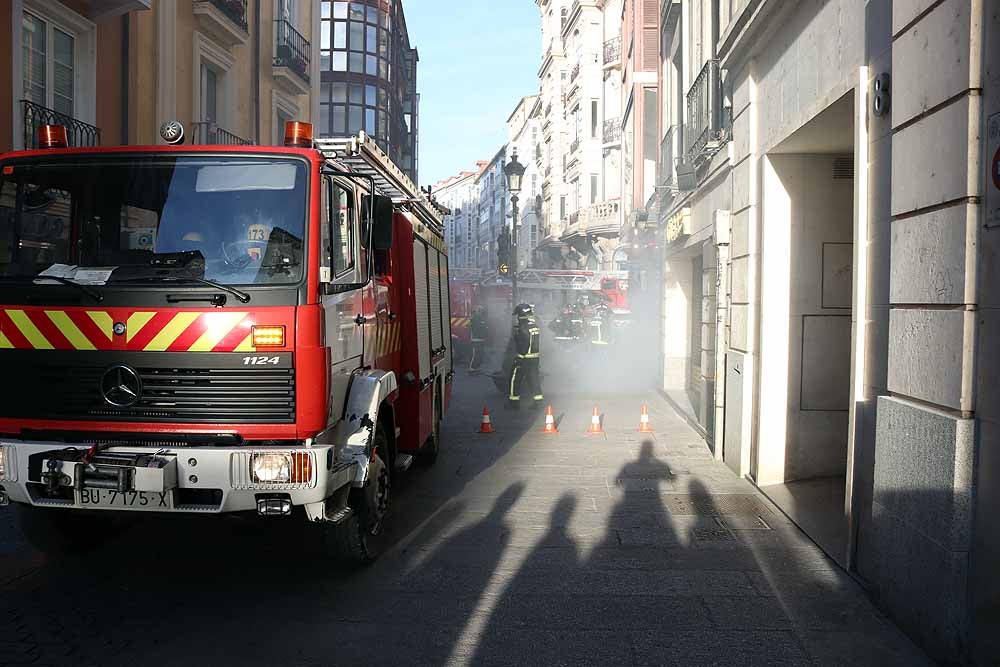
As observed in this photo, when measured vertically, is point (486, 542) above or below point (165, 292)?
below

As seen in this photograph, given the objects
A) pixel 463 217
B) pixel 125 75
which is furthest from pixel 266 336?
pixel 463 217

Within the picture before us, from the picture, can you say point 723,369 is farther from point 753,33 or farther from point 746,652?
point 746,652

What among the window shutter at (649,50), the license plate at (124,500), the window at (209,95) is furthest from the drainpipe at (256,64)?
the license plate at (124,500)

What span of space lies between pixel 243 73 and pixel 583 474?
1224cm

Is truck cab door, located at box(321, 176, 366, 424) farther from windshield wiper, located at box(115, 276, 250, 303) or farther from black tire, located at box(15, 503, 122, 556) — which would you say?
black tire, located at box(15, 503, 122, 556)

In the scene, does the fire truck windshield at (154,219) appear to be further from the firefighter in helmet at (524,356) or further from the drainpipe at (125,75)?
the firefighter in helmet at (524,356)

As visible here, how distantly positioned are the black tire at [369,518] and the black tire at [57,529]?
1.45 metres

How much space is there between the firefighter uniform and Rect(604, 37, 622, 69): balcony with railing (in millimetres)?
20974

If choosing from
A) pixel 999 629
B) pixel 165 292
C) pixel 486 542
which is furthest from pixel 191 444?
pixel 999 629

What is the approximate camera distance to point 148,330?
464cm

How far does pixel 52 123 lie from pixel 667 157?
1007 cm

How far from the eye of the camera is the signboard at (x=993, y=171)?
12.4ft

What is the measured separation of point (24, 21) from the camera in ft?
36.2

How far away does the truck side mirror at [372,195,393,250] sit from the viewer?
19.0ft
